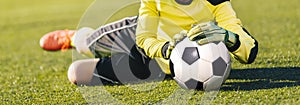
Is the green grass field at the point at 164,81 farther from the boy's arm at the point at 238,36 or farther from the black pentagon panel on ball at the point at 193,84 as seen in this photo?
the boy's arm at the point at 238,36

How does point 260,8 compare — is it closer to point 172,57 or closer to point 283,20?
point 283,20

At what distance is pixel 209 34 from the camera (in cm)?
336

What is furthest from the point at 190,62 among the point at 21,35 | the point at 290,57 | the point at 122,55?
the point at 21,35

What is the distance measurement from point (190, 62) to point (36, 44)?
4.37 meters

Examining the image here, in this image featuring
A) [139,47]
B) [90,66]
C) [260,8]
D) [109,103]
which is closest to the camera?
[109,103]

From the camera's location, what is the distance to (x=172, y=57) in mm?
3600

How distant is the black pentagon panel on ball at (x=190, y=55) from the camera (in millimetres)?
3508

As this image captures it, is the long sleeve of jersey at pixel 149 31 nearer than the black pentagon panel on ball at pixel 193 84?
No

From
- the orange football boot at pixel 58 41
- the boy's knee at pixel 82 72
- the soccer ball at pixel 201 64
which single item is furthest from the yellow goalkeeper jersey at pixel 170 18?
the orange football boot at pixel 58 41

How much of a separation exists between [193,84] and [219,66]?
0.20 meters

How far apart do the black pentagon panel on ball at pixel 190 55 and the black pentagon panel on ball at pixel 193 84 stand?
12 centimetres

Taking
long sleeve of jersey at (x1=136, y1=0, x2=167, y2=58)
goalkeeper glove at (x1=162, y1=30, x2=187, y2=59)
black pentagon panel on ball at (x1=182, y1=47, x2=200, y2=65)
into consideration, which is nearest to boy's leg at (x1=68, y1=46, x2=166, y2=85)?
long sleeve of jersey at (x1=136, y1=0, x2=167, y2=58)

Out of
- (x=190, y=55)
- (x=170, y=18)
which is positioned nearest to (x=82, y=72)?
(x=170, y=18)

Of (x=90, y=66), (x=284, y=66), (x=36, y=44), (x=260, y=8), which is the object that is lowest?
(x=260, y=8)
